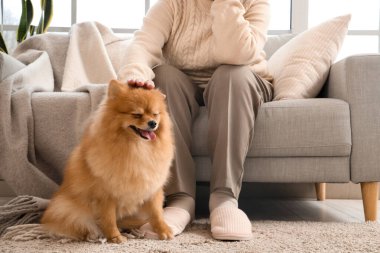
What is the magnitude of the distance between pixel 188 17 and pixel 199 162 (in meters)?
0.58

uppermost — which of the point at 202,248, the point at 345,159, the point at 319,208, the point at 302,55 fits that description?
the point at 302,55

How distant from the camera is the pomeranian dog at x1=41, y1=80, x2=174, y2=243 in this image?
1.24 meters

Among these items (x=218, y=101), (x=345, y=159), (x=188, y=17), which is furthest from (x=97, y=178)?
(x=345, y=159)

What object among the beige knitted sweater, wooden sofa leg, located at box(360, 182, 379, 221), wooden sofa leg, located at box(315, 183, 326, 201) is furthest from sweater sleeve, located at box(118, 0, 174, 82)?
wooden sofa leg, located at box(315, 183, 326, 201)

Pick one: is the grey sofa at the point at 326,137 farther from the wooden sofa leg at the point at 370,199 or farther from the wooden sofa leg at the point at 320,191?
the wooden sofa leg at the point at 320,191

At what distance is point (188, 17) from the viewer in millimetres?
1730

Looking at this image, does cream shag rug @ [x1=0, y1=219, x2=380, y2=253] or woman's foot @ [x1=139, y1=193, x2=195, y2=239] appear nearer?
cream shag rug @ [x1=0, y1=219, x2=380, y2=253]

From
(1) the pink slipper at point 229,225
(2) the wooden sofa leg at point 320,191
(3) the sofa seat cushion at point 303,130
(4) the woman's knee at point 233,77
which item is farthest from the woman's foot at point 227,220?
(2) the wooden sofa leg at point 320,191

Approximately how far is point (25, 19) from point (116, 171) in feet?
5.87

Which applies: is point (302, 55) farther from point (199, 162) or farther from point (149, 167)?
point (149, 167)

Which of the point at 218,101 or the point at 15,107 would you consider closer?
the point at 218,101

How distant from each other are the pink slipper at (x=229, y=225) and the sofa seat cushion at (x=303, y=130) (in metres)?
0.32

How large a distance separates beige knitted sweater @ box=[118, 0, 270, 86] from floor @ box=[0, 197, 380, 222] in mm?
605

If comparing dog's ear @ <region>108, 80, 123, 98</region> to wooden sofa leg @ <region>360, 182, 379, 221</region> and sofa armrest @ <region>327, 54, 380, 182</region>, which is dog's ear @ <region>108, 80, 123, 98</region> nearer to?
sofa armrest @ <region>327, 54, 380, 182</region>
